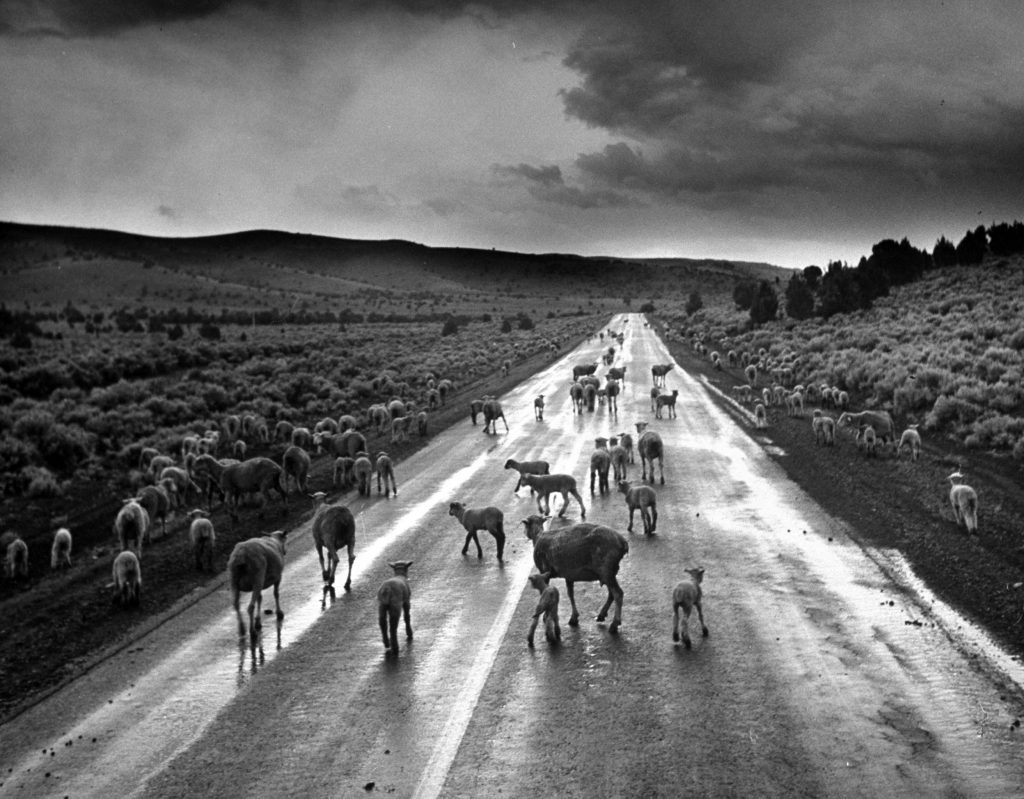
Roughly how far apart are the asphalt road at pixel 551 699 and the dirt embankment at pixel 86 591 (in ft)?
2.08

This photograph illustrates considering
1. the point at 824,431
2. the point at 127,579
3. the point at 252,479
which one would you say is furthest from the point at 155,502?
the point at 824,431

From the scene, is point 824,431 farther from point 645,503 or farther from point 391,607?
point 391,607

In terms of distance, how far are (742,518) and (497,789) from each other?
11.5 metres

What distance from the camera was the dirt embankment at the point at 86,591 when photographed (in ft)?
36.7

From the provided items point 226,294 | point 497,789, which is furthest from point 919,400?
point 226,294

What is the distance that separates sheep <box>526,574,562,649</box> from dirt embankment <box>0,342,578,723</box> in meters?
6.16

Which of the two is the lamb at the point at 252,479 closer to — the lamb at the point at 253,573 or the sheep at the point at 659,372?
the lamb at the point at 253,573

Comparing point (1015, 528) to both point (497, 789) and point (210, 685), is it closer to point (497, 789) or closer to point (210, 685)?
point (497, 789)

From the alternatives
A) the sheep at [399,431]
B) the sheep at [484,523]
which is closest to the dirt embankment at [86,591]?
the sheep at [484,523]

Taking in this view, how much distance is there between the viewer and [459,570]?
14.8 metres

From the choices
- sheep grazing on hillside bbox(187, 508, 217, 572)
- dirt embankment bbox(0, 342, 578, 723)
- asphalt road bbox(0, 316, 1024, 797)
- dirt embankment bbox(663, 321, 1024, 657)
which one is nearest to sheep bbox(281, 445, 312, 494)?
dirt embankment bbox(0, 342, 578, 723)

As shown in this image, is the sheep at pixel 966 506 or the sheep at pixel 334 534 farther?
the sheep at pixel 966 506

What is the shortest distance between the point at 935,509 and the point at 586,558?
10440mm

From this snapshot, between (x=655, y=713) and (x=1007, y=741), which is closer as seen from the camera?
(x=1007, y=741)
